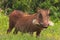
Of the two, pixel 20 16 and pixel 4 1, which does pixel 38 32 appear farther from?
pixel 4 1

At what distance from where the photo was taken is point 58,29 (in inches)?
508

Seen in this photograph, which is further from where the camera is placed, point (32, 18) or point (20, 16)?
point (20, 16)

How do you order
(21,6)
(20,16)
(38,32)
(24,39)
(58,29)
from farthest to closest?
(21,6) → (58,29) → (20,16) → (38,32) → (24,39)

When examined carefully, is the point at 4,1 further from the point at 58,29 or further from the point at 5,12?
the point at 58,29

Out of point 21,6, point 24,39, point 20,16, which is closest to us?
point 24,39

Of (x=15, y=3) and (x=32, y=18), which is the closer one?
(x=32, y=18)

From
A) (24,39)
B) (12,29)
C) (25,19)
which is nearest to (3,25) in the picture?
(12,29)

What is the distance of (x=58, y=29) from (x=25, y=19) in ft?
9.59

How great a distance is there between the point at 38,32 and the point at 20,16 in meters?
1.38

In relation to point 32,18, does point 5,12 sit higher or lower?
lower

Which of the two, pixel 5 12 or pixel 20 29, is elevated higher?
pixel 20 29

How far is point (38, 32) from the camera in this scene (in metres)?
9.83

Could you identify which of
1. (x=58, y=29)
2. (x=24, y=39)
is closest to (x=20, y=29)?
(x=24, y=39)

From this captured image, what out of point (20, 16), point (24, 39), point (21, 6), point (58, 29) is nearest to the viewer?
point (24, 39)
